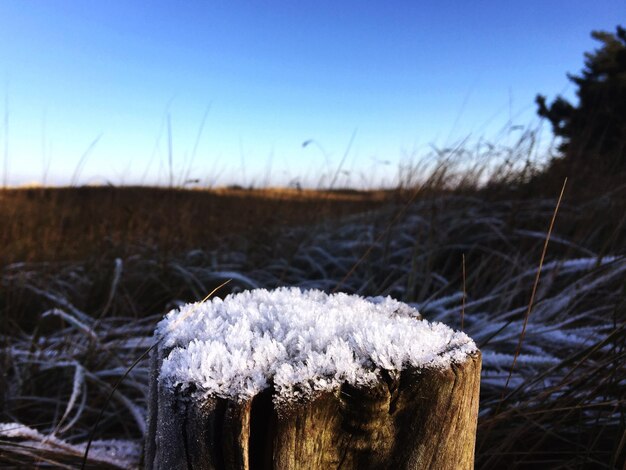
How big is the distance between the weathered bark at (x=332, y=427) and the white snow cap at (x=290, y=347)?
0.06 ft

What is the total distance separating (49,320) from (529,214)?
298 cm

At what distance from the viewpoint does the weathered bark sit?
0.60 m

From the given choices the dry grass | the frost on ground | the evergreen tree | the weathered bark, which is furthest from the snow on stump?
the evergreen tree

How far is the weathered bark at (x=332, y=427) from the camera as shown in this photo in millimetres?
602

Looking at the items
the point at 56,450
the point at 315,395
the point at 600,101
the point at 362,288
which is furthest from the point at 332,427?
the point at 600,101

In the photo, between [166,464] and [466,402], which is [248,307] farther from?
[466,402]

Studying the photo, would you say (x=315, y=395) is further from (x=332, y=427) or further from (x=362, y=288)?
(x=362, y=288)

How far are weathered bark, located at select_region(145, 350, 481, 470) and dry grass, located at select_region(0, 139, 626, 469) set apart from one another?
0.48 metres

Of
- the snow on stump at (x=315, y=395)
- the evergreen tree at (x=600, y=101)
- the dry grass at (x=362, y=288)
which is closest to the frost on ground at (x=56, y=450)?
the dry grass at (x=362, y=288)

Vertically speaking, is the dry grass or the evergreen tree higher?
the evergreen tree

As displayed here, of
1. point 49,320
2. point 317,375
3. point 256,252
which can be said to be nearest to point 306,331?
point 317,375

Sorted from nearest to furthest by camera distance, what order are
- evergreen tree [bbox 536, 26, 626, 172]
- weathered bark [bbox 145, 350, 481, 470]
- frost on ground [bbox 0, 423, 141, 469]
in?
weathered bark [bbox 145, 350, 481, 470], frost on ground [bbox 0, 423, 141, 469], evergreen tree [bbox 536, 26, 626, 172]

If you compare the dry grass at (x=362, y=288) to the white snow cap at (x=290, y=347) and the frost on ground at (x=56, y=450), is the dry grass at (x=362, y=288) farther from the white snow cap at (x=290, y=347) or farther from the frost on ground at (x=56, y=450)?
the white snow cap at (x=290, y=347)

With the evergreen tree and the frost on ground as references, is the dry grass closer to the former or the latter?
the frost on ground
